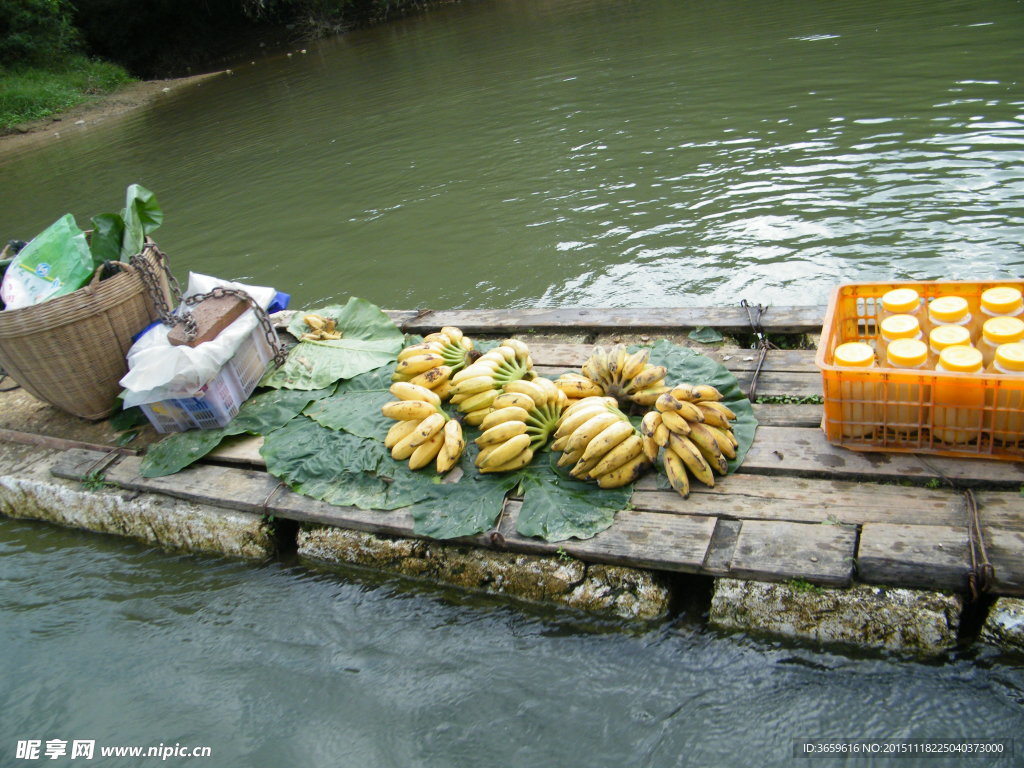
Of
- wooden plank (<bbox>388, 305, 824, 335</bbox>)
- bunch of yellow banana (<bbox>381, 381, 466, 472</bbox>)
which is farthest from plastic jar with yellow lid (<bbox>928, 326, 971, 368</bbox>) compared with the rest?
bunch of yellow banana (<bbox>381, 381, 466, 472</bbox>)

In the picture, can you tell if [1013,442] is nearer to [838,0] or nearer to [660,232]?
[660,232]

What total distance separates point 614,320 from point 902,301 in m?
1.67

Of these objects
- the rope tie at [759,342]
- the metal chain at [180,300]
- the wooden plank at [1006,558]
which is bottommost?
the wooden plank at [1006,558]

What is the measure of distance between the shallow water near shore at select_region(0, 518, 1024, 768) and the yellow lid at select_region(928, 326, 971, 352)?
112cm

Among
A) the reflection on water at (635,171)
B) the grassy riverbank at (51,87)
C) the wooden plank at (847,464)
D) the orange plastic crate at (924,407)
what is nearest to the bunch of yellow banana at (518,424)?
the wooden plank at (847,464)

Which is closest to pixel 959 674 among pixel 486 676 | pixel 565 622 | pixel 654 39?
pixel 565 622

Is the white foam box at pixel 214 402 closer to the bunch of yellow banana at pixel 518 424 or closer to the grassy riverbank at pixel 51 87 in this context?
the bunch of yellow banana at pixel 518 424

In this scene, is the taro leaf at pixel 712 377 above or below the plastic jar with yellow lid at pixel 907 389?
below

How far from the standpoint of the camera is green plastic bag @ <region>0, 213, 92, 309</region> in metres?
4.05

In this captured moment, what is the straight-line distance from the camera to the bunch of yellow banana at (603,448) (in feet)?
9.87

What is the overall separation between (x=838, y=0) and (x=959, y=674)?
12726 millimetres

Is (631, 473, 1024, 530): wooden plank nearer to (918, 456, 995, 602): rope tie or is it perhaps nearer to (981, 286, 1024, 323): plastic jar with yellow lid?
(918, 456, 995, 602): rope tie

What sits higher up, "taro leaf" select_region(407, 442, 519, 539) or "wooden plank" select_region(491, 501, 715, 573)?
"taro leaf" select_region(407, 442, 519, 539)

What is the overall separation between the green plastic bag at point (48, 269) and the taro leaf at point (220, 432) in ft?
3.46
